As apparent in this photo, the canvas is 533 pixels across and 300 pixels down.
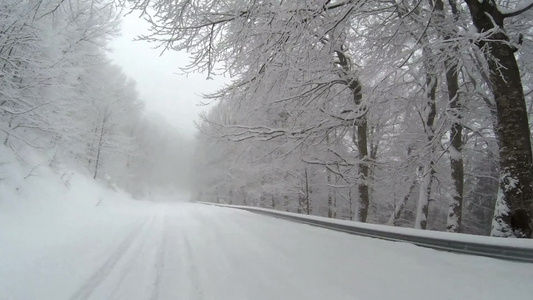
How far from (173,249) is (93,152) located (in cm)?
2222

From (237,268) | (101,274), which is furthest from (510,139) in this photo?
(101,274)

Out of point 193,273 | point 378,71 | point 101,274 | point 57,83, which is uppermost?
point 57,83

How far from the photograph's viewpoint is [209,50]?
5883mm

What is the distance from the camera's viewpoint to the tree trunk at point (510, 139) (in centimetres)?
508

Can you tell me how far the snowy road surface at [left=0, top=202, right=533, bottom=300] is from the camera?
364cm

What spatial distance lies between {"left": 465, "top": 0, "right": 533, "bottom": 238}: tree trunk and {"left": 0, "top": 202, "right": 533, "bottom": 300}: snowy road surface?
1563 mm

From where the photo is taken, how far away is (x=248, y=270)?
15.7ft

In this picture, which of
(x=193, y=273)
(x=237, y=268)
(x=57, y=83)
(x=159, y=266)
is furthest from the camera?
(x=57, y=83)

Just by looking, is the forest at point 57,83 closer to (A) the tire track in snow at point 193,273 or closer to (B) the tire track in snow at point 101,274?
(B) the tire track in snow at point 101,274

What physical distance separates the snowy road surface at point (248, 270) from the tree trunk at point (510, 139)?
1563mm

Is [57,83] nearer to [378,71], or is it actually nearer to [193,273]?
[193,273]

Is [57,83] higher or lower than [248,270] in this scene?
higher

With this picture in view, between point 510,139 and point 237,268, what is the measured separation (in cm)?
522

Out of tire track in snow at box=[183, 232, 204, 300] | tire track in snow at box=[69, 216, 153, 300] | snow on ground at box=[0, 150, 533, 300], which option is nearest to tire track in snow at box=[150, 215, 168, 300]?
snow on ground at box=[0, 150, 533, 300]
